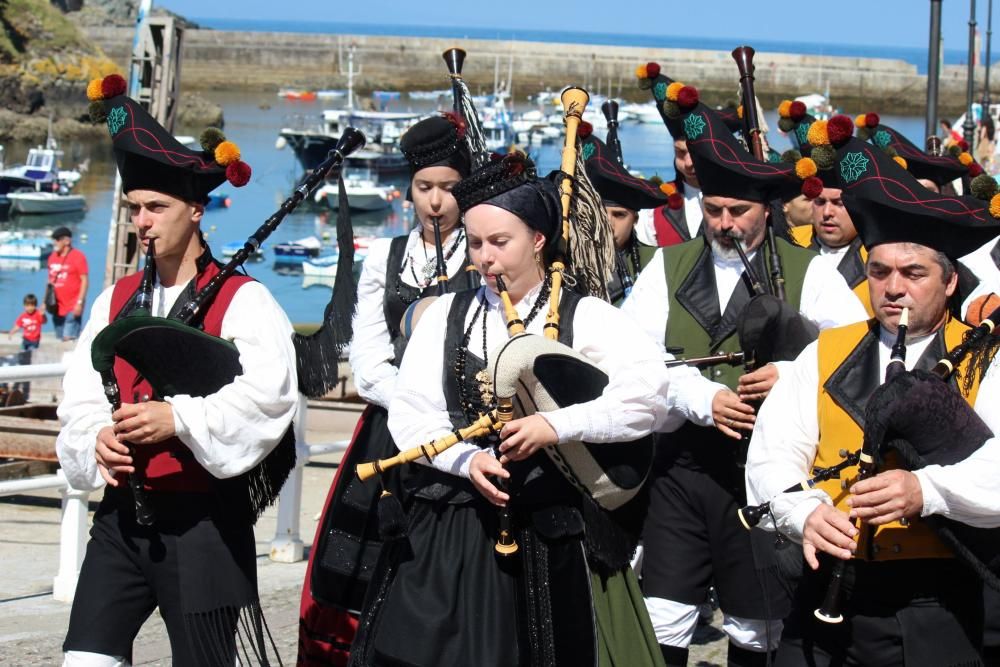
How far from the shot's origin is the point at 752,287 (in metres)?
4.85

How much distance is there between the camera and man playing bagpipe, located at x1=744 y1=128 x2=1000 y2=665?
134 inches

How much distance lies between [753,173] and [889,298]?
1256 millimetres

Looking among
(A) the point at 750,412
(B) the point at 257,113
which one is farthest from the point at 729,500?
(B) the point at 257,113

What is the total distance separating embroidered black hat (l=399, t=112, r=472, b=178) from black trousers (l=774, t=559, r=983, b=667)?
2156mm

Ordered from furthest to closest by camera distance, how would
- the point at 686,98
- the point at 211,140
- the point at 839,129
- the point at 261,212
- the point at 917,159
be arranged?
the point at 261,212 < the point at 917,159 < the point at 686,98 < the point at 211,140 < the point at 839,129

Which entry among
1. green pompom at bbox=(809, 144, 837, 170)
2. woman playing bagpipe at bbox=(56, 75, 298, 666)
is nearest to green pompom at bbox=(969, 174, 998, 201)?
green pompom at bbox=(809, 144, 837, 170)

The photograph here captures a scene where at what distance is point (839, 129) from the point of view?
12.6 ft

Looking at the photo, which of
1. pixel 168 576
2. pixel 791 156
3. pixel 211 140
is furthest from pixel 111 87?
pixel 791 156

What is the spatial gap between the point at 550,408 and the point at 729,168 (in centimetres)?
146

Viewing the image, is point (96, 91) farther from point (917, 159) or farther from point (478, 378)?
point (917, 159)

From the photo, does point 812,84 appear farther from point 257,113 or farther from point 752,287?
point 752,287

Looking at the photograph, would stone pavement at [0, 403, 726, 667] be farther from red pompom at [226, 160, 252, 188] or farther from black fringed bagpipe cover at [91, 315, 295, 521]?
red pompom at [226, 160, 252, 188]

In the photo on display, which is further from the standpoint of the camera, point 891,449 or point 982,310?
point 982,310

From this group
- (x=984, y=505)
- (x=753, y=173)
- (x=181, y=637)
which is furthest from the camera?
(x=753, y=173)
